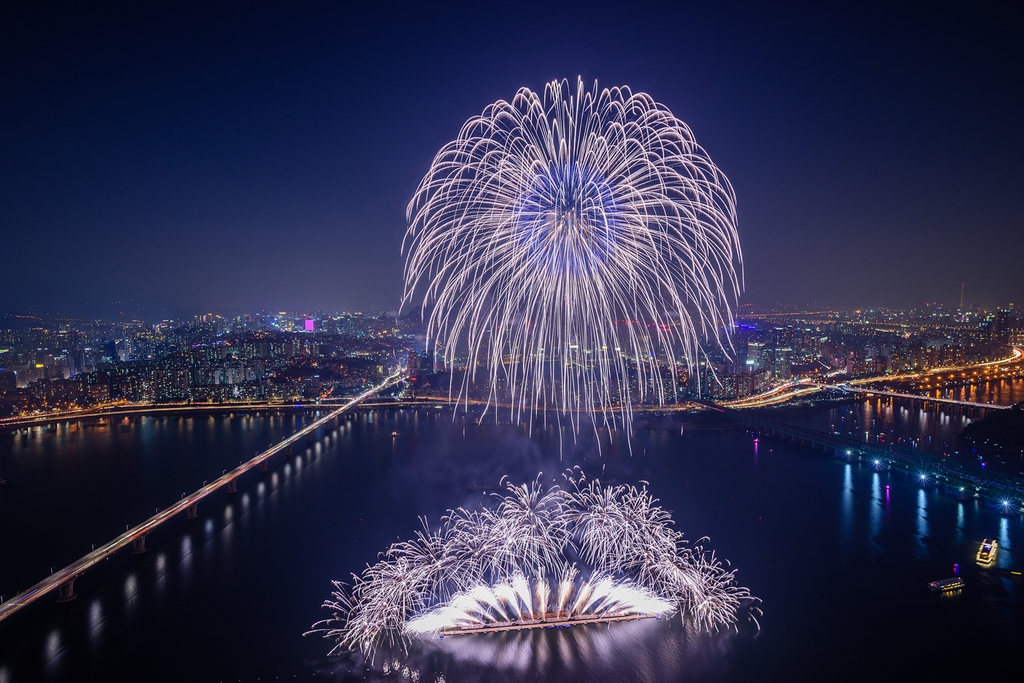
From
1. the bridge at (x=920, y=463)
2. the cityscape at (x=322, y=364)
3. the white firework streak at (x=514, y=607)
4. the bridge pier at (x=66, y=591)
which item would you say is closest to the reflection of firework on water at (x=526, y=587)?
the white firework streak at (x=514, y=607)

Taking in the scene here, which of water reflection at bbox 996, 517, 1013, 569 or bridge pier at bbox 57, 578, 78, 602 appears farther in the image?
water reflection at bbox 996, 517, 1013, 569

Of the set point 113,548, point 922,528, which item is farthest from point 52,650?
point 922,528

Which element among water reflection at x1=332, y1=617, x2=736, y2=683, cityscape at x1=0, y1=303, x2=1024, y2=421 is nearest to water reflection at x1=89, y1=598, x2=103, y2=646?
water reflection at x1=332, y1=617, x2=736, y2=683

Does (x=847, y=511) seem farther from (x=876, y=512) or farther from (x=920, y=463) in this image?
(x=920, y=463)

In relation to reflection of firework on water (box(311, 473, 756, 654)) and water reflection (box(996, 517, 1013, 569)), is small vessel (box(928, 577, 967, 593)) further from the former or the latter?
reflection of firework on water (box(311, 473, 756, 654))

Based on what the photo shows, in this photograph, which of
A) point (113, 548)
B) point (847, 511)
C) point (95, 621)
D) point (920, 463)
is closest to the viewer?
point (95, 621)

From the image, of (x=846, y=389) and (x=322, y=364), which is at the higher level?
(x=322, y=364)
